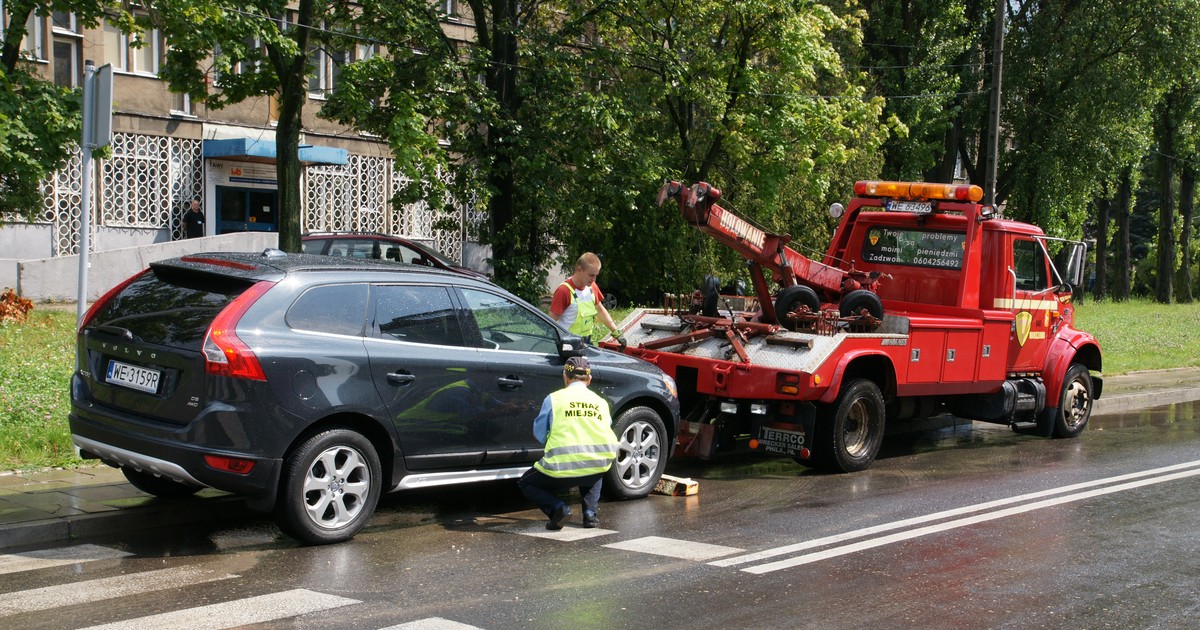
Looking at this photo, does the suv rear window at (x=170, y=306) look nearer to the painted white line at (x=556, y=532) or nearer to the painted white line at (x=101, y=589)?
the painted white line at (x=101, y=589)

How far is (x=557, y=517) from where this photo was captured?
7848 mm

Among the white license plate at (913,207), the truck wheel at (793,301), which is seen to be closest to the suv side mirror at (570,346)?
the truck wheel at (793,301)

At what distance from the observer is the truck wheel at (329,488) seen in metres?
7.00

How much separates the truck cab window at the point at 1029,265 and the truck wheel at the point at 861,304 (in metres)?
2.27

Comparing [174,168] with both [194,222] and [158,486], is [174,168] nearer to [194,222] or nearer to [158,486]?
[194,222]

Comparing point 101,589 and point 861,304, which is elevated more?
point 861,304

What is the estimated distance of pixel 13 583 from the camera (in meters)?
6.25

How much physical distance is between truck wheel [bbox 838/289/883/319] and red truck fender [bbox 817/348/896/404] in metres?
0.49

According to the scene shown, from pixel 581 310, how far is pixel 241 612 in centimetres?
555

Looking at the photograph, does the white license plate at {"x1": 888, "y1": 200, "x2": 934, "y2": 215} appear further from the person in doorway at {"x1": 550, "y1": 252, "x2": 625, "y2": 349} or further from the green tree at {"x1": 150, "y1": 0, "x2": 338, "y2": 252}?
the green tree at {"x1": 150, "y1": 0, "x2": 338, "y2": 252}

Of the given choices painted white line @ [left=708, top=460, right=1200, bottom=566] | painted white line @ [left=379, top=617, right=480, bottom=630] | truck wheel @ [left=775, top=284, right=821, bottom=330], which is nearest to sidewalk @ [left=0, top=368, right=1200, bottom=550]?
painted white line @ [left=379, top=617, right=480, bottom=630]

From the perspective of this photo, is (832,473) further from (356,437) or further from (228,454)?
(228,454)

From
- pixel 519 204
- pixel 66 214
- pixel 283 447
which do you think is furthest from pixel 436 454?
pixel 66 214

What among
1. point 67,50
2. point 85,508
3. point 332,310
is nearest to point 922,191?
point 332,310
